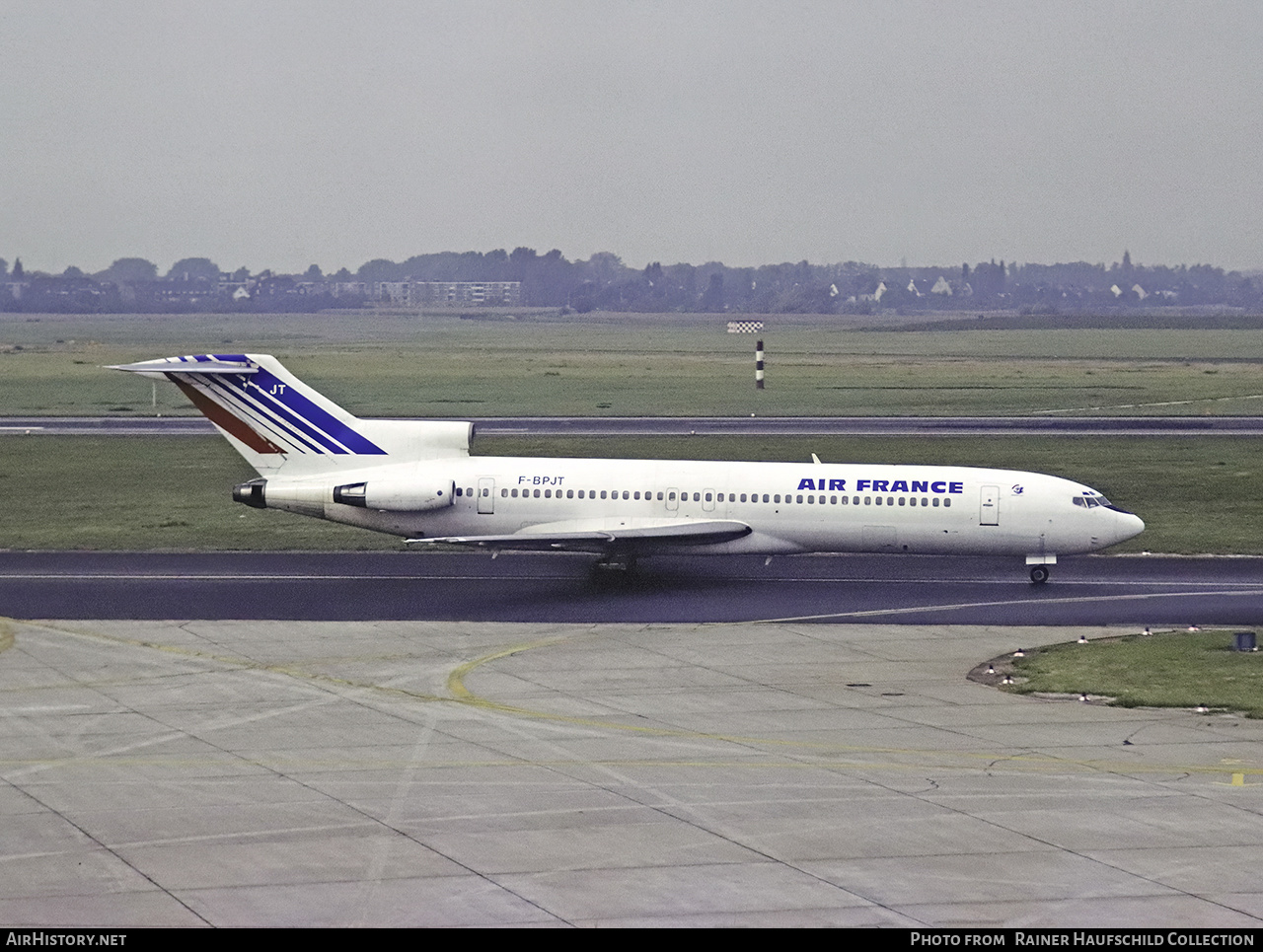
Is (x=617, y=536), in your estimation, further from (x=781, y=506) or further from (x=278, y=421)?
(x=278, y=421)

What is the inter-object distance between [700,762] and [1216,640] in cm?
1461

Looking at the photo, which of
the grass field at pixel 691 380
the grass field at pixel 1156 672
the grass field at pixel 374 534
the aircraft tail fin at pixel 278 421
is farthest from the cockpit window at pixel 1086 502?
the grass field at pixel 691 380

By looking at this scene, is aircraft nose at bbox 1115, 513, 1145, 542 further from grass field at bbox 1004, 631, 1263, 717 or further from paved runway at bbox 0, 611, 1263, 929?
paved runway at bbox 0, 611, 1263, 929

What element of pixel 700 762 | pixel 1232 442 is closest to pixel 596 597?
pixel 700 762

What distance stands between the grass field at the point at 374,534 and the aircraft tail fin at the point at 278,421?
537 centimetres

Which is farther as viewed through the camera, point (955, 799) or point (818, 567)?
point (818, 567)

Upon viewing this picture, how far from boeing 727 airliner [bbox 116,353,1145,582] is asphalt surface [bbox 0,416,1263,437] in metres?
34.8

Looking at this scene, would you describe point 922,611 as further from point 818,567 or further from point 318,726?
point 318,726

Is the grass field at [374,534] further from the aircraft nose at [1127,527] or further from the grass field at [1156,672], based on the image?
the grass field at [1156,672]

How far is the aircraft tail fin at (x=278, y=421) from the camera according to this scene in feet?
143

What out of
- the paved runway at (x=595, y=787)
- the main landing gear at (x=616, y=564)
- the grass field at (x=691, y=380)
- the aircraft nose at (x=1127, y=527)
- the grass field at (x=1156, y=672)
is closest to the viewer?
the paved runway at (x=595, y=787)

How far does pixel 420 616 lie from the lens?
1483 inches

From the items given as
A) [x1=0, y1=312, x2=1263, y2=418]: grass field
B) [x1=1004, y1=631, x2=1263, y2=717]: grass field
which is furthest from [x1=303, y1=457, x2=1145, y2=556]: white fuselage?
[x1=0, y1=312, x2=1263, y2=418]: grass field

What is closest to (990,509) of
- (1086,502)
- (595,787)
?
(1086,502)
